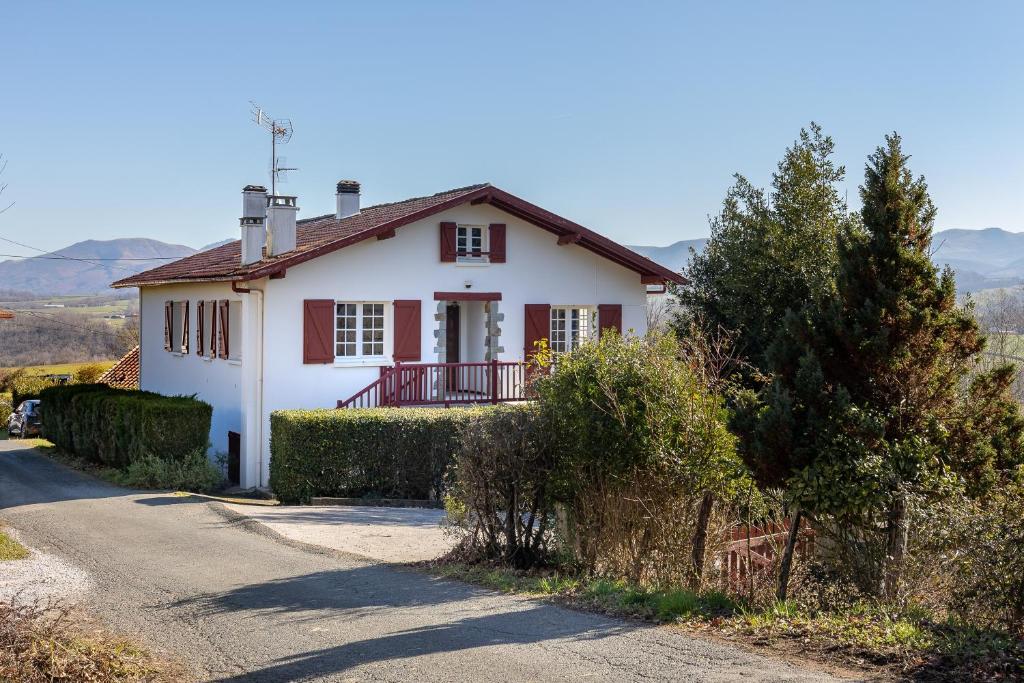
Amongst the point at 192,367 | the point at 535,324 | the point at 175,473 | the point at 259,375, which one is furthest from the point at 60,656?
the point at 192,367

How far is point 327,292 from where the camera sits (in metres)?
20.8

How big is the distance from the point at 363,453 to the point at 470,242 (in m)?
6.46

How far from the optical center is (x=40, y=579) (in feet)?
34.9

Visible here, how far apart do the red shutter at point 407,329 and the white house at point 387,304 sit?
0.02 meters

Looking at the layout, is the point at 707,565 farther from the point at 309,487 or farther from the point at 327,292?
the point at 327,292

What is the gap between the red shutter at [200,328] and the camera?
2311 cm

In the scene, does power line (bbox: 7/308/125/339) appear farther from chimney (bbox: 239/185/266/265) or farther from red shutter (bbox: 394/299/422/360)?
red shutter (bbox: 394/299/422/360)

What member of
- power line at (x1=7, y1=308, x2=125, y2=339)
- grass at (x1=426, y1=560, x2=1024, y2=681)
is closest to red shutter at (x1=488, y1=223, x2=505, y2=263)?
grass at (x1=426, y1=560, x2=1024, y2=681)

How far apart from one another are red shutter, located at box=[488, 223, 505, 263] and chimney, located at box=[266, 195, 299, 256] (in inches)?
165

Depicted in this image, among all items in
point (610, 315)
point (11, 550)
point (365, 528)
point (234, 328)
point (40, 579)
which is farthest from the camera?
point (610, 315)

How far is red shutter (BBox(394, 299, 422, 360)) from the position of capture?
21484mm

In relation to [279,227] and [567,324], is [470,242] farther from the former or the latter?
[279,227]

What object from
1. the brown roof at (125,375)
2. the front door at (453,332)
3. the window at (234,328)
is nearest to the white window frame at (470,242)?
the front door at (453,332)

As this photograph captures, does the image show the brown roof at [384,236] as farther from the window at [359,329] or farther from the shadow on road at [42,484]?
the shadow on road at [42,484]
